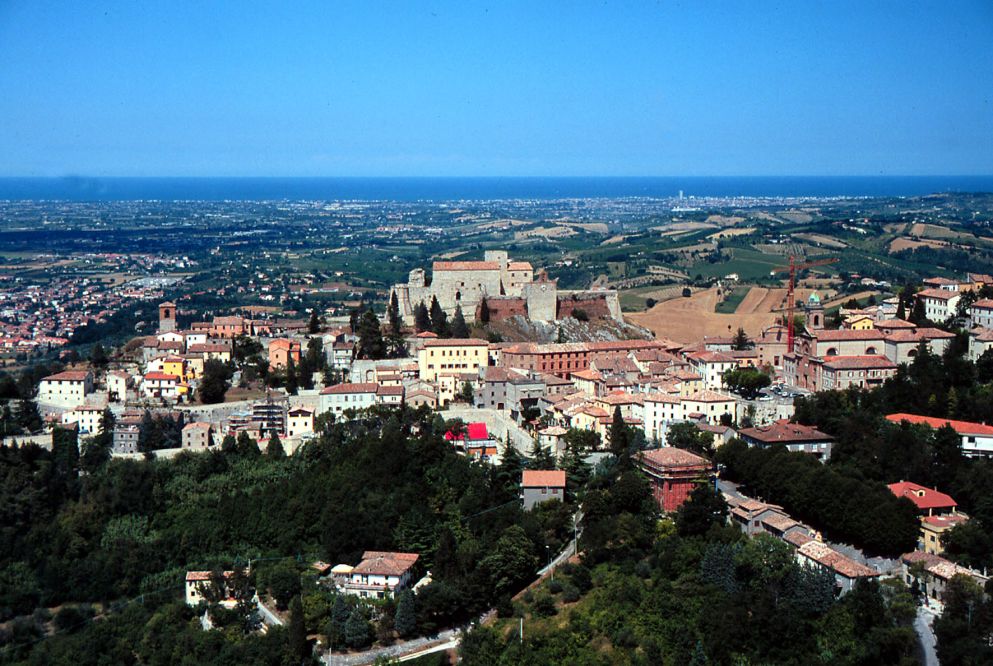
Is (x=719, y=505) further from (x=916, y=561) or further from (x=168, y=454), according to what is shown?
(x=168, y=454)

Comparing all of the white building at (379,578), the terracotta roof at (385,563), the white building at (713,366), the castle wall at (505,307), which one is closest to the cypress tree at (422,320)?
the castle wall at (505,307)

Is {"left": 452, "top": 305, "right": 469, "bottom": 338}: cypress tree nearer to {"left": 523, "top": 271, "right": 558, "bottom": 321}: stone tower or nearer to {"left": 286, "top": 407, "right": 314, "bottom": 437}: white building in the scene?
{"left": 523, "top": 271, "right": 558, "bottom": 321}: stone tower

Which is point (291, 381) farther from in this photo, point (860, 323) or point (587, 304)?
point (860, 323)

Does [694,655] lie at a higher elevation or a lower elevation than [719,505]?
lower

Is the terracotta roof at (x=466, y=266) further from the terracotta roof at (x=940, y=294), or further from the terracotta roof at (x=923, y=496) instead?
the terracotta roof at (x=923, y=496)

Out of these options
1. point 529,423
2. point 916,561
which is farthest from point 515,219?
point 916,561

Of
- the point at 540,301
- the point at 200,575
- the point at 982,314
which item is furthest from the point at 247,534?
the point at 982,314
